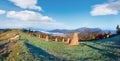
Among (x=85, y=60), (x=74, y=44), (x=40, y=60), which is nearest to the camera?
(x=40, y=60)

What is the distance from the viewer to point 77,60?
133 ft

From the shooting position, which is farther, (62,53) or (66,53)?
(66,53)

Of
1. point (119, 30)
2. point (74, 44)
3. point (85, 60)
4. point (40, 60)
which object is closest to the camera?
point (40, 60)

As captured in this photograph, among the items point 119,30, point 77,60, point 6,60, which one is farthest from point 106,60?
point 119,30

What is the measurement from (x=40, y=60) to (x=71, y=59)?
283 inches

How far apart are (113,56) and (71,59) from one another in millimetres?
7740

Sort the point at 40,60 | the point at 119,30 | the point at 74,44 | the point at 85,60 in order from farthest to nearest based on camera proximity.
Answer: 1. the point at 119,30
2. the point at 74,44
3. the point at 85,60
4. the point at 40,60

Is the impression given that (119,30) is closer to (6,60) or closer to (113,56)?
(113,56)

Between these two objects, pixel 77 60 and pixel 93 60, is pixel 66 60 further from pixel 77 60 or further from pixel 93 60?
pixel 93 60

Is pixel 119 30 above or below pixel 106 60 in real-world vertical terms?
above

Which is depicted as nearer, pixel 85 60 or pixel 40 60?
pixel 40 60

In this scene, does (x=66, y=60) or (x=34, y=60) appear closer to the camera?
(x=34, y=60)

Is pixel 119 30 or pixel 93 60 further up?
pixel 119 30

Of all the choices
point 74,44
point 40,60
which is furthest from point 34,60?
point 74,44
